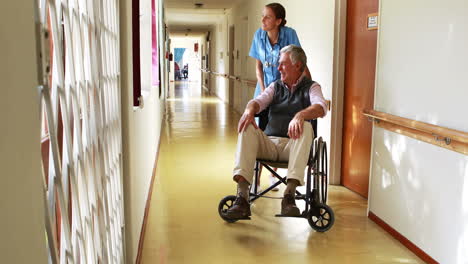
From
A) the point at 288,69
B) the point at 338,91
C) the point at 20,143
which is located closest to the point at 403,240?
the point at 288,69

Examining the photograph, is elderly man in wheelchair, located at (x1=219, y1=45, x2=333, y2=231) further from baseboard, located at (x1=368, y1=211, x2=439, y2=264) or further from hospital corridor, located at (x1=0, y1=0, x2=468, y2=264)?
baseboard, located at (x1=368, y1=211, x2=439, y2=264)

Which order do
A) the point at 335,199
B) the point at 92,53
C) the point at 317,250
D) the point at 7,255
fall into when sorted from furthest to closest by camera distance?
the point at 335,199 → the point at 317,250 → the point at 92,53 → the point at 7,255

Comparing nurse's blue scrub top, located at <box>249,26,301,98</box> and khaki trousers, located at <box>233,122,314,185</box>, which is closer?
khaki trousers, located at <box>233,122,314,185</box>

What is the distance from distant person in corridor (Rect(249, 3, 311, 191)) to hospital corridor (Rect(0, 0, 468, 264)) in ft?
0.05

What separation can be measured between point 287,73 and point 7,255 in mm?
3059

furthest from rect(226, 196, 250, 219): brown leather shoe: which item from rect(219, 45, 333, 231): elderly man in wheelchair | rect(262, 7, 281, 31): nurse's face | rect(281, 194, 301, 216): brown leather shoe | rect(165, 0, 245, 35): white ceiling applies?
rect(165, 0, 245, 35): white ceiling

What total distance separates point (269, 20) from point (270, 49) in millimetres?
279

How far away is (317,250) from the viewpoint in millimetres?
3117

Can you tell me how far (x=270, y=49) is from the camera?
4328mm

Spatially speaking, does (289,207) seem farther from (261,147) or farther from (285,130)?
(285,130)

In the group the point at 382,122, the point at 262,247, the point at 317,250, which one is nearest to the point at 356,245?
the point at 317,250

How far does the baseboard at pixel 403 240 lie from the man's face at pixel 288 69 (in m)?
1.24

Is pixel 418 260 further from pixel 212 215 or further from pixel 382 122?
pixel 212 215

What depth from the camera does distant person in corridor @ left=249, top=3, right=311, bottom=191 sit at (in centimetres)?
418
